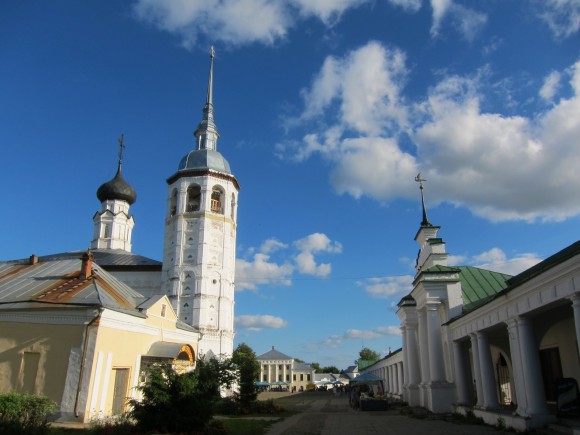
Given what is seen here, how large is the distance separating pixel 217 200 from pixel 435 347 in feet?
109

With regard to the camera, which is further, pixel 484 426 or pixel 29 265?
→ pixel 29 265

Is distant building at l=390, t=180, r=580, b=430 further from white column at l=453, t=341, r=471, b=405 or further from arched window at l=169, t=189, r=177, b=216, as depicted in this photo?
arched window at l=169, t=189, r=177, b=216

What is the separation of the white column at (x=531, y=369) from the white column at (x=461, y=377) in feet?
21.9

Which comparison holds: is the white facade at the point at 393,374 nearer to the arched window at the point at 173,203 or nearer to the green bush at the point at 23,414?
the green bush at the point at 23,414

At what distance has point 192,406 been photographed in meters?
13.0

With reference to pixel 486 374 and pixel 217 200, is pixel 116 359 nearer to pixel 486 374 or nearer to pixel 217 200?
pixel 486 374

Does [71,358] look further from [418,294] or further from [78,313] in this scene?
[418,294]

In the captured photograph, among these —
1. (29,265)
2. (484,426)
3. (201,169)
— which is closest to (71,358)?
(29,265)

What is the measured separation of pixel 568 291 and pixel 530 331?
288 centimetres

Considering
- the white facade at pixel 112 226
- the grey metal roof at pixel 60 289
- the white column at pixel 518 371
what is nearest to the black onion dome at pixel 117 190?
→ the white facade at pixel 112 226

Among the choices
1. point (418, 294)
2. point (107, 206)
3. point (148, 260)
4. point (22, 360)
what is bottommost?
point (22, 360)

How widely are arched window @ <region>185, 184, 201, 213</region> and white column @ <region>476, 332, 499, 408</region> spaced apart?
37.0 m

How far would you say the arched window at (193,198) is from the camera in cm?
4991

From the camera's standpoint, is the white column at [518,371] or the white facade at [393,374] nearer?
the white column at [518,371]
